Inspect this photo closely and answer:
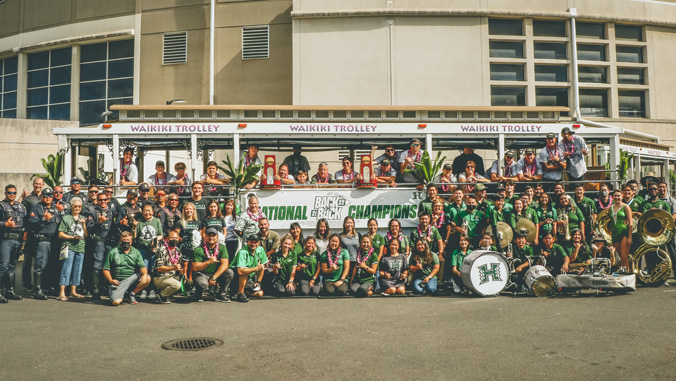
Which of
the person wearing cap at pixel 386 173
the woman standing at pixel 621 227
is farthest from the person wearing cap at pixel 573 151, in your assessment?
the person wearing cap at pixel 386 173

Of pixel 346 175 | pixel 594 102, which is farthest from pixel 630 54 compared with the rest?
pixel 346 175

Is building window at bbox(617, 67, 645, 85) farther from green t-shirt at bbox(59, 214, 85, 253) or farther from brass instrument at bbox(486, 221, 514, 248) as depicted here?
green t-shirt at bbox(59, 214, 85, 253)

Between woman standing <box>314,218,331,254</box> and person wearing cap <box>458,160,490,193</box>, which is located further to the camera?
person wearing cap <box>458,160,490,193</box>

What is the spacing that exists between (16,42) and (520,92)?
78.4ft

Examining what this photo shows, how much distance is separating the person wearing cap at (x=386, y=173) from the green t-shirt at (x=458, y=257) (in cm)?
186

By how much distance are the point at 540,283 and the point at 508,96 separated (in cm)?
1598

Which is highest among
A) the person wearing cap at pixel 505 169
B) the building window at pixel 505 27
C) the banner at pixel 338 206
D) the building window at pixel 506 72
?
the building window at pixel 505 27

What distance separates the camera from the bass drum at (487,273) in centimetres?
934

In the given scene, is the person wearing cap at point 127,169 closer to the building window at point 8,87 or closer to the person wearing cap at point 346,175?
the person wearing cap at point 346,175

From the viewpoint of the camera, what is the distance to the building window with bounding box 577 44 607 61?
24.6 metres

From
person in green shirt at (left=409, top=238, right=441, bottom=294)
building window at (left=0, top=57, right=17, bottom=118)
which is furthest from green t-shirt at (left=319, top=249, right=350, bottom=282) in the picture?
building window at (left=0, top=57, right=17, bottom=118)

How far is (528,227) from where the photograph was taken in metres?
10.1

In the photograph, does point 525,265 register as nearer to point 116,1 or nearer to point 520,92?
point 520,92

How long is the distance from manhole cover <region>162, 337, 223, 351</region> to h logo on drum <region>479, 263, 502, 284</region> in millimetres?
4768
